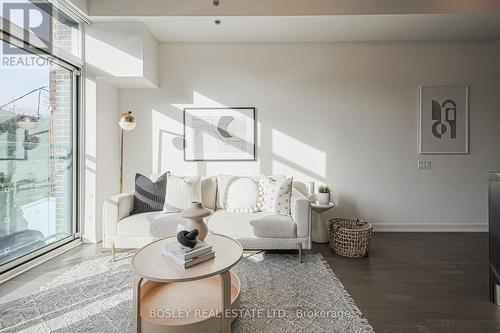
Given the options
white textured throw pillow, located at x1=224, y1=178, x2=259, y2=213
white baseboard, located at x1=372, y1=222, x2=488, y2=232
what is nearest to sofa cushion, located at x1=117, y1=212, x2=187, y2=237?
white textured throw pillow, located at x1=224, y1=178, x2=259, y2=213

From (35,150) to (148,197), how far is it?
49.4 inches

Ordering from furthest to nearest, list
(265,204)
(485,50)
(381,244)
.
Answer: (485,50) < (381,244) < (265,204)

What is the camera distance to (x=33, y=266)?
8.32ft

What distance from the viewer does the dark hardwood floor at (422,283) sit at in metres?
1.76

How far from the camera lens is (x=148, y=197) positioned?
9.46ft

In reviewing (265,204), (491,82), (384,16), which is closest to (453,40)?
(491,82)

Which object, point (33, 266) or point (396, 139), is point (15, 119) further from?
point (396, 139)

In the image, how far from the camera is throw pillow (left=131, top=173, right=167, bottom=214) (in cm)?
287

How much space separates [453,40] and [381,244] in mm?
3055

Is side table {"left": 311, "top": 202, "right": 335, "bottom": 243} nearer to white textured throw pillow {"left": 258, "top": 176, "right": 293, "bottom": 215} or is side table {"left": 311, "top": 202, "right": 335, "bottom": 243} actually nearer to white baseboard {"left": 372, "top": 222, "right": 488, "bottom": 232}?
white textured throw pillow {"left": 258, "top": 176, "right": 293, "bottom": 215}

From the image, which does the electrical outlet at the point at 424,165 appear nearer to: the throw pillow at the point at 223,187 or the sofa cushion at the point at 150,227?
the throw pillow at the point at 223,187

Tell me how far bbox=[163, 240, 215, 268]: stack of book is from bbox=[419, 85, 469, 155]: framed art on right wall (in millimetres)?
3476

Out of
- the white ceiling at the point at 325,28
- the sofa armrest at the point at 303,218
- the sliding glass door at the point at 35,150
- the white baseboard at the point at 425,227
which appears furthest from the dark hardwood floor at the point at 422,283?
the sliding glass door at the point at 35,150

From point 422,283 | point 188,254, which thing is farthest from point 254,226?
point 422,283
